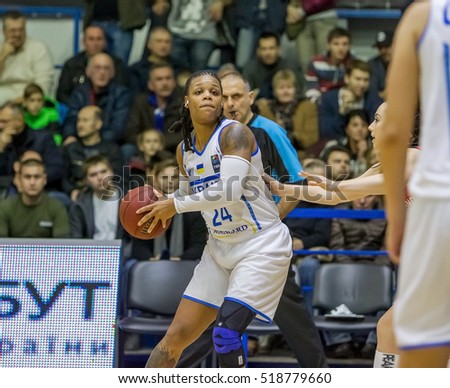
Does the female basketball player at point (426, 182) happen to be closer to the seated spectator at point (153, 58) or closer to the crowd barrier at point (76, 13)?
the seated spectator at point (153, 58)

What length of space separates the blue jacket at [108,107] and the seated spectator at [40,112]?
132mm

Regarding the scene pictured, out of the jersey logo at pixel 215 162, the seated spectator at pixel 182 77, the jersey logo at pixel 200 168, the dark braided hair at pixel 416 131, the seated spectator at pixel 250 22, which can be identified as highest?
the seated spectator at pixel 250 22

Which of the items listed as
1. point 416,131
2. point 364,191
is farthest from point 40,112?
point 364,191

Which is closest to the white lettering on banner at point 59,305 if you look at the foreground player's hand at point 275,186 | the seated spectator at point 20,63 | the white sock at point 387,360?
the foreground player's hand at point 275,186

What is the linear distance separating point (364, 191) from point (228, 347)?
1099mm

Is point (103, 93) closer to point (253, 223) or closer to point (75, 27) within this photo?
point (75, 27)

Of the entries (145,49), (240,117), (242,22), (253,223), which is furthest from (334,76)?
(253,223)

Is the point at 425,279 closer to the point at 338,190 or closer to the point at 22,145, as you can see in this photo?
the point at 338,190

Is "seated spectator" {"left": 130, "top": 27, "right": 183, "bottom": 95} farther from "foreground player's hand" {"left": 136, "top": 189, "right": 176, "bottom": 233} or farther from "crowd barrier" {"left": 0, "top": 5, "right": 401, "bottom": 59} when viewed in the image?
"foreground player's hand" {"left": 136, "top": 189, "right": 176, "bottom": 233}

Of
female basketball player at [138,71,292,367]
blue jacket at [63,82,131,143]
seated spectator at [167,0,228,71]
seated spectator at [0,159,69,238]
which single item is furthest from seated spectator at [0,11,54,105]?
female basketball player at [138,71,292,367]

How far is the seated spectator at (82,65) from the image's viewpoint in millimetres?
9867

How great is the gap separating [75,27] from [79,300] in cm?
600

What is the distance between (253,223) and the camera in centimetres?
520

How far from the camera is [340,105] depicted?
9.26 metres
